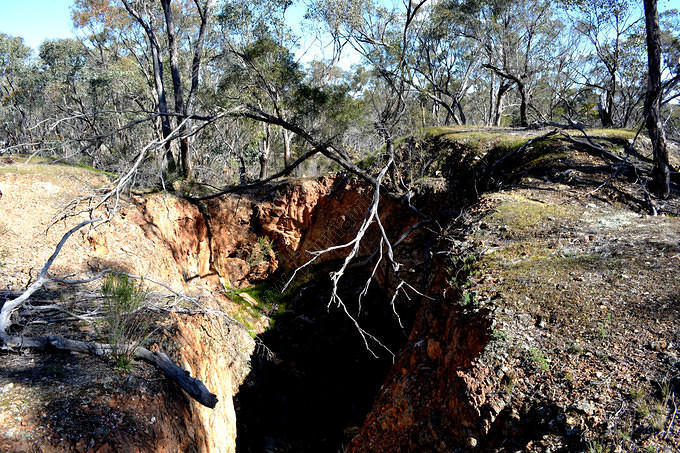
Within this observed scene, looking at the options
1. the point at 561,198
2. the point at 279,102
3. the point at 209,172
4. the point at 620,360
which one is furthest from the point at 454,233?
the point at 209,172

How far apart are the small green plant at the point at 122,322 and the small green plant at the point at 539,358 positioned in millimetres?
3553

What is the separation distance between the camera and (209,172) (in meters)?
14.5

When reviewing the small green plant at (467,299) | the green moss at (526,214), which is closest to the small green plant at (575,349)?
the small green plant at (467,299)

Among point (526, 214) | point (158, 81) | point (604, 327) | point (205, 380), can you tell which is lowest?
point (205, 380)

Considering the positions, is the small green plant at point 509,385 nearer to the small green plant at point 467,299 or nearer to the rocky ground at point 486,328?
the rocky ground at point 486,328

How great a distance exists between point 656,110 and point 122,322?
719cm

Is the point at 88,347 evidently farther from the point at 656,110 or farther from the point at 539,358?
Result: the point at 656,110

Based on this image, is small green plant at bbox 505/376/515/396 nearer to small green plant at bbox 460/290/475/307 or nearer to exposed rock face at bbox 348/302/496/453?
exposed rock face at bbox 348/302/496/453

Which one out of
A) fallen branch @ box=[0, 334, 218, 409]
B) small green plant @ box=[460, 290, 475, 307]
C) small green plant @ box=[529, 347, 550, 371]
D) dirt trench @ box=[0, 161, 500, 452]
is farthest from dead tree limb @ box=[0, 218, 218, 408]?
small green plant @ box=[529, 347, 550, 371]

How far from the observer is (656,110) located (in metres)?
5.43

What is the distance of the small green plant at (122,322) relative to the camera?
12.8 ft

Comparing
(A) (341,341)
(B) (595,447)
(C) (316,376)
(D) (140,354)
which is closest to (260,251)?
(A) (341,341)

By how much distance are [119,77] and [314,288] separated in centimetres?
1343

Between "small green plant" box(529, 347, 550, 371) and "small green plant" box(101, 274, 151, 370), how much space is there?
3553 mm
